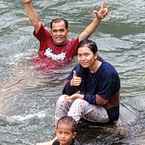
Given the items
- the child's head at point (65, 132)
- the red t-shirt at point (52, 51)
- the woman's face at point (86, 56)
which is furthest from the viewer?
the red t-shirt at point (52, 51)

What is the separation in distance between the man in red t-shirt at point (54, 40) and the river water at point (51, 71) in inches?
8.9

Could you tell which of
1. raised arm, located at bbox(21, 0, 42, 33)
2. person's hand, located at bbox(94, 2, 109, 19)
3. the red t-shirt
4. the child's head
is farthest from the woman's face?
raised arm, located at bbox(21, 0, 42, 33)

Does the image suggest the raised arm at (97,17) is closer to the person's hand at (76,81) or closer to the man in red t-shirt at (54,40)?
the man in red t-shirt at (54,40)

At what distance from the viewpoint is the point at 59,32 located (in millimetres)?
8500

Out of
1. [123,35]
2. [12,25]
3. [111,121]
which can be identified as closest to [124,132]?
[111,121]

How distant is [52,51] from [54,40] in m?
0.22

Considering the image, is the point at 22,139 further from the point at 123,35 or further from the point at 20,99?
the point at 123,35

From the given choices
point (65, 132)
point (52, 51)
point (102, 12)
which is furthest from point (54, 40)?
point (65, 132)

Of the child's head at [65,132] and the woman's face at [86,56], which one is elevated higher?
the woman's face at [86,56]

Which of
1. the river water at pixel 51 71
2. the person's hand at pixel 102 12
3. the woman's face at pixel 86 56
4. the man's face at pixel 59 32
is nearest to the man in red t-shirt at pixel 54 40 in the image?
the man's face at pixel 59 32

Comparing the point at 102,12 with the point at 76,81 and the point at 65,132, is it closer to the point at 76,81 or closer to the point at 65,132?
the point at 76,81

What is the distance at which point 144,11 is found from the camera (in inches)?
513

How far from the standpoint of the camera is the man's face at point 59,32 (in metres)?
8.43

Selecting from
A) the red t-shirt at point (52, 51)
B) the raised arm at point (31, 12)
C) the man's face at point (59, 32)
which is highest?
the raised arm at point (31, 12)
